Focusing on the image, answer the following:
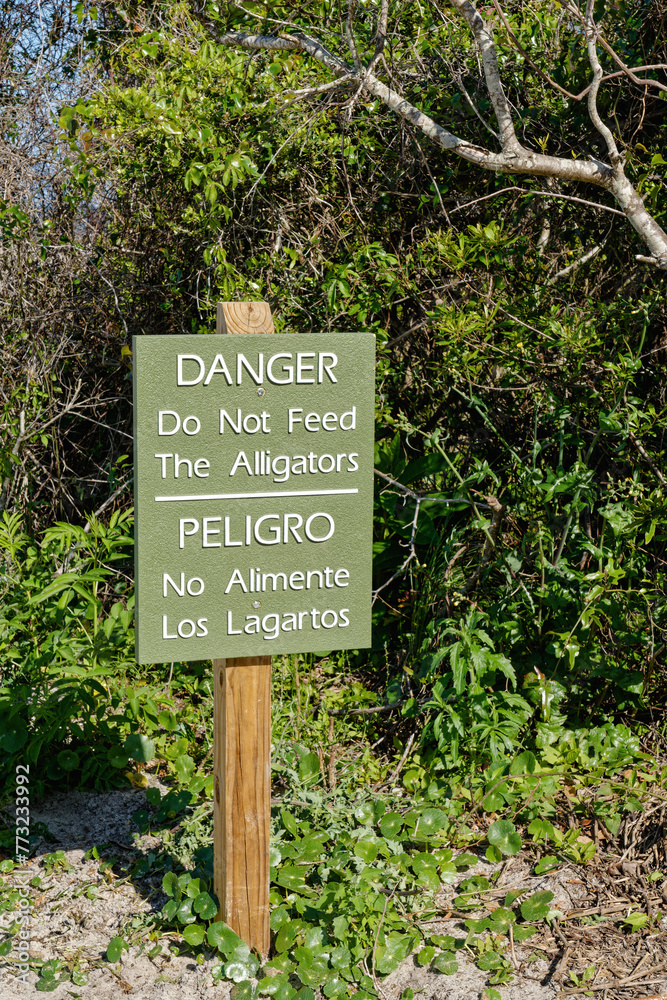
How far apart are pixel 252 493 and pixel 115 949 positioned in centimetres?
141

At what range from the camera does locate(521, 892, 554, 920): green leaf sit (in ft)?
9.22

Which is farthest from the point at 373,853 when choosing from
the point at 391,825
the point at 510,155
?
the point at 510,155

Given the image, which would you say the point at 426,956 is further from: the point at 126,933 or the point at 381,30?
the point at 381,30

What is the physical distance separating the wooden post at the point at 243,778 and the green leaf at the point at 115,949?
0.31 metres

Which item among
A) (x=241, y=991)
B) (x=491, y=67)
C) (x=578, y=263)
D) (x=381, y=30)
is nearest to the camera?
(x=241, y=991)

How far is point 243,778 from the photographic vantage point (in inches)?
104

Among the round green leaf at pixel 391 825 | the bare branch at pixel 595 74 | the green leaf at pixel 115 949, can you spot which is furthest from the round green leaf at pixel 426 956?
the bare branch at pixel 595 74

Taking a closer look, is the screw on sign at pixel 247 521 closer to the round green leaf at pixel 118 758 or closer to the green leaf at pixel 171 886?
the green leaf at pixel 171 886

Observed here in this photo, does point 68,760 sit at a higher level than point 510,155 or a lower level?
lower

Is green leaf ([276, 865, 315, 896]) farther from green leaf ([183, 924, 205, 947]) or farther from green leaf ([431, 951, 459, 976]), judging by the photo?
green leaf ([431, 951, 459, 976])

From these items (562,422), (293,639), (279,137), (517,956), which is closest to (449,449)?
(562,422)

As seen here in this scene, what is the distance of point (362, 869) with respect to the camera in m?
2.93

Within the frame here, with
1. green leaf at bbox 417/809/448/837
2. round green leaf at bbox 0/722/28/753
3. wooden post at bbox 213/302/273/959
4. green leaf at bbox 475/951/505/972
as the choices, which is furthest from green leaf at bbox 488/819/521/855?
round green leaf at bbox 0/722/28/753

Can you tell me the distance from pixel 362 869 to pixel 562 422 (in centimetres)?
187
